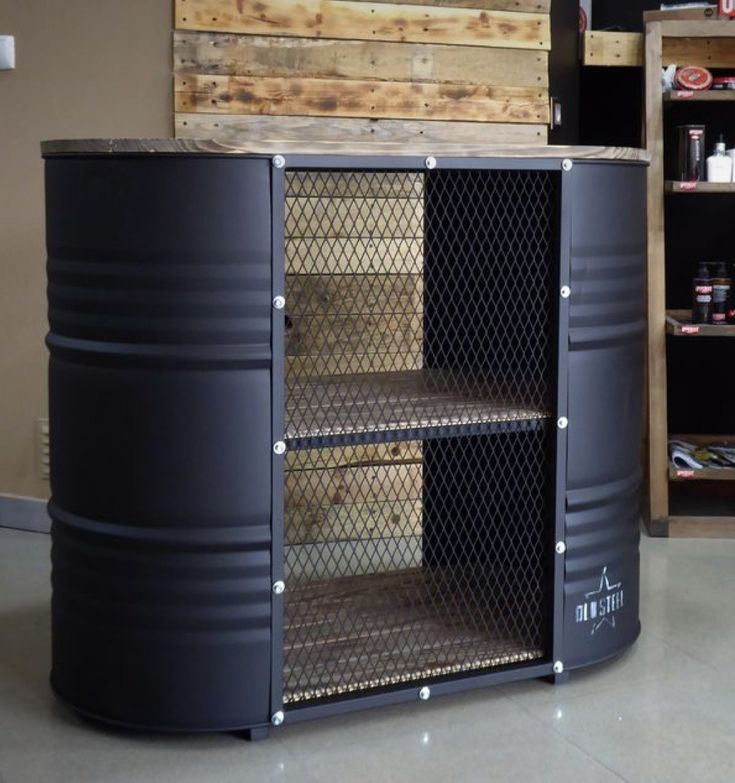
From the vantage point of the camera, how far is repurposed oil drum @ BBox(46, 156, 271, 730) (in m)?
2.90

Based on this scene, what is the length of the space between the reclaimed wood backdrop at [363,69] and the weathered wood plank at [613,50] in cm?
29

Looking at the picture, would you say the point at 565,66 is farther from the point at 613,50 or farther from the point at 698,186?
the point at 698,186

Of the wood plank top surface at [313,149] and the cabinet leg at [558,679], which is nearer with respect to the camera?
the wood plank top surface at [313,149]

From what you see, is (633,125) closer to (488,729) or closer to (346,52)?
(346,52)

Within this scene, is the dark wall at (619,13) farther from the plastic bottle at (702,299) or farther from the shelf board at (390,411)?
the shelf board at (390,411)

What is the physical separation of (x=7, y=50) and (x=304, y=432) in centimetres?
227

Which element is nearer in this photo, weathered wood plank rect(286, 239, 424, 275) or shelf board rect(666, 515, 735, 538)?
weathered wood plank rect(286, 239, 424, 275)

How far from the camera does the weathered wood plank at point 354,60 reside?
446cm

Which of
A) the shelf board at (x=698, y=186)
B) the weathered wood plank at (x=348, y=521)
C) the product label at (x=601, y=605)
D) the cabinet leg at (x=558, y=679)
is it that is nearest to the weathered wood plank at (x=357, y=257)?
the weathered wood plank at (x=348, y=521)


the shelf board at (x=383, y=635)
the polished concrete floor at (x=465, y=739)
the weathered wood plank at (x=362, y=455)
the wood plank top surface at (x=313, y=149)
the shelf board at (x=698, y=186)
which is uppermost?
the shelf board at (x=698, y=186)

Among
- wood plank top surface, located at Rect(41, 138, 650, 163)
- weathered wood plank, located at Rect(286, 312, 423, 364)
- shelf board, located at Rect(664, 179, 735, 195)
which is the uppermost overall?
shelf board, located at Rect(664, 179, 735, 195)

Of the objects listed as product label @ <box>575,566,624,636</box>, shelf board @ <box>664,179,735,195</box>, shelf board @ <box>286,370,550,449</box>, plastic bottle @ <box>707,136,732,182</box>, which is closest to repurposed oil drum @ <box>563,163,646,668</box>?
product label @ <box>575,566,624,636</box>

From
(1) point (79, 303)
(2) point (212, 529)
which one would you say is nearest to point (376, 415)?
(2) point (212, 529)

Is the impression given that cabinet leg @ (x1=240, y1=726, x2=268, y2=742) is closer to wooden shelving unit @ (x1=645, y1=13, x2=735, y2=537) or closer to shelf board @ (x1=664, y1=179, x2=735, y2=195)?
wooden shelving unit @ (x1=645, y1=13, x2=735, y2=537)
